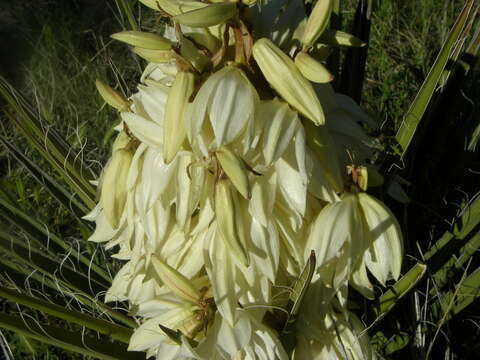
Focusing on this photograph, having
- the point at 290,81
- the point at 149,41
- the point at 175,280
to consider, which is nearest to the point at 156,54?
the point at 149,41

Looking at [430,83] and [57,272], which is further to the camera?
[57,272]

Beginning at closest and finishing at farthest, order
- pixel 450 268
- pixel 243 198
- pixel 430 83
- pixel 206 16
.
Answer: pixel 206 16 → pixel 243 198 → pixel 430 83 → pixel 450 268

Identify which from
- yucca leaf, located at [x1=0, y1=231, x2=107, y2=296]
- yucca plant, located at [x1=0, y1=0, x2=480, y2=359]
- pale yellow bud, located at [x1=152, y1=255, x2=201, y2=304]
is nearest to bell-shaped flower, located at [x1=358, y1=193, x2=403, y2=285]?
yucca plant, located at [x1=0, y1=0, x2=480, y2=359]

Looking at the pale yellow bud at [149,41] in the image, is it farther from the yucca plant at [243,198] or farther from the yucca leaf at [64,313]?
the yucca leaf at [64,313]

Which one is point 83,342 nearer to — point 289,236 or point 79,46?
point 289,236

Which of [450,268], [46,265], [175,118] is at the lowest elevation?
[450,268]

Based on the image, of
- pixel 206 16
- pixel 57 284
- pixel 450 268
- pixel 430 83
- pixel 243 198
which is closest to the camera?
pixel 206 16

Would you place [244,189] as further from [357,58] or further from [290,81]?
[357,58]

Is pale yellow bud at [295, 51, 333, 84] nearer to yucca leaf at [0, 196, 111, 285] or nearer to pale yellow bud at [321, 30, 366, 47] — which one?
pale yellow bud at [321, 30, 366, 47]
